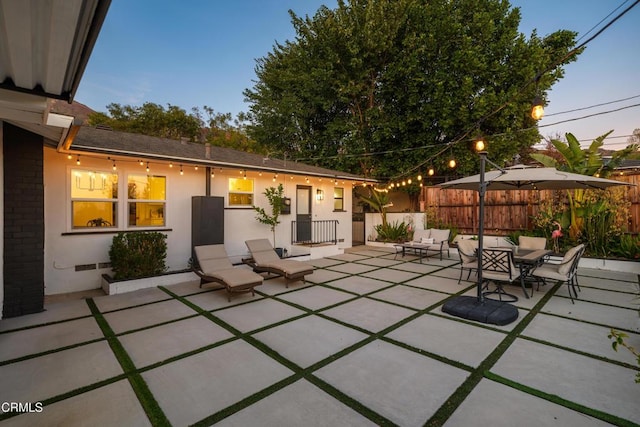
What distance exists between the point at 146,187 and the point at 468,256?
8956mm

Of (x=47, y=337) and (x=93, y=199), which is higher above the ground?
(x=93, y=199)

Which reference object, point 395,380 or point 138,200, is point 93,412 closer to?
point 395,380

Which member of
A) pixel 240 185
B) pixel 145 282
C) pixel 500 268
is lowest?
pixel 145 282

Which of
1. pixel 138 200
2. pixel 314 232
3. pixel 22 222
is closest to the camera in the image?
pixel 22 222

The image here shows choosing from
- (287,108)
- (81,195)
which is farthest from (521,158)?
(81,195)

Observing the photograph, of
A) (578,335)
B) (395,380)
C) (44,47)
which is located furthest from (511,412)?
(44,47)

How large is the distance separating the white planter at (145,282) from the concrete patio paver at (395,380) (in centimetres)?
556

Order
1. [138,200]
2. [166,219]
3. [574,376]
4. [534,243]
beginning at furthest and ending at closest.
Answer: [534,243] → [166,219] → [138,200] → [574,376]

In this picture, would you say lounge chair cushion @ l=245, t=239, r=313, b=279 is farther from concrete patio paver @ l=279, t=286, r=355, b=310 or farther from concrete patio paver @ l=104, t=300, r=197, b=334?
concrete patio paver @ l=104, t=300, r=197, b=334

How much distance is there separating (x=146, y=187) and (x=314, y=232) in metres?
6.49

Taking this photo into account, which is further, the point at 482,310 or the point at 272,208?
the point at 272,208

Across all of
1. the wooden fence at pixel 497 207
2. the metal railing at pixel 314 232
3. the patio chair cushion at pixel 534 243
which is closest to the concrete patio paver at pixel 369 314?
the patio chair cushion at pixel 534 243

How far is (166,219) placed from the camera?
8.10 m

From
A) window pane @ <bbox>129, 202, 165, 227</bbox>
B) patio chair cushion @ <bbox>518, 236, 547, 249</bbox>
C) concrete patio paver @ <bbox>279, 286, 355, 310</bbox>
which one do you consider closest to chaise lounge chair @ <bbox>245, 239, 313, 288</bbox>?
concrete patio paver @ <bbox>279, 286, 355, 310</bbox>
